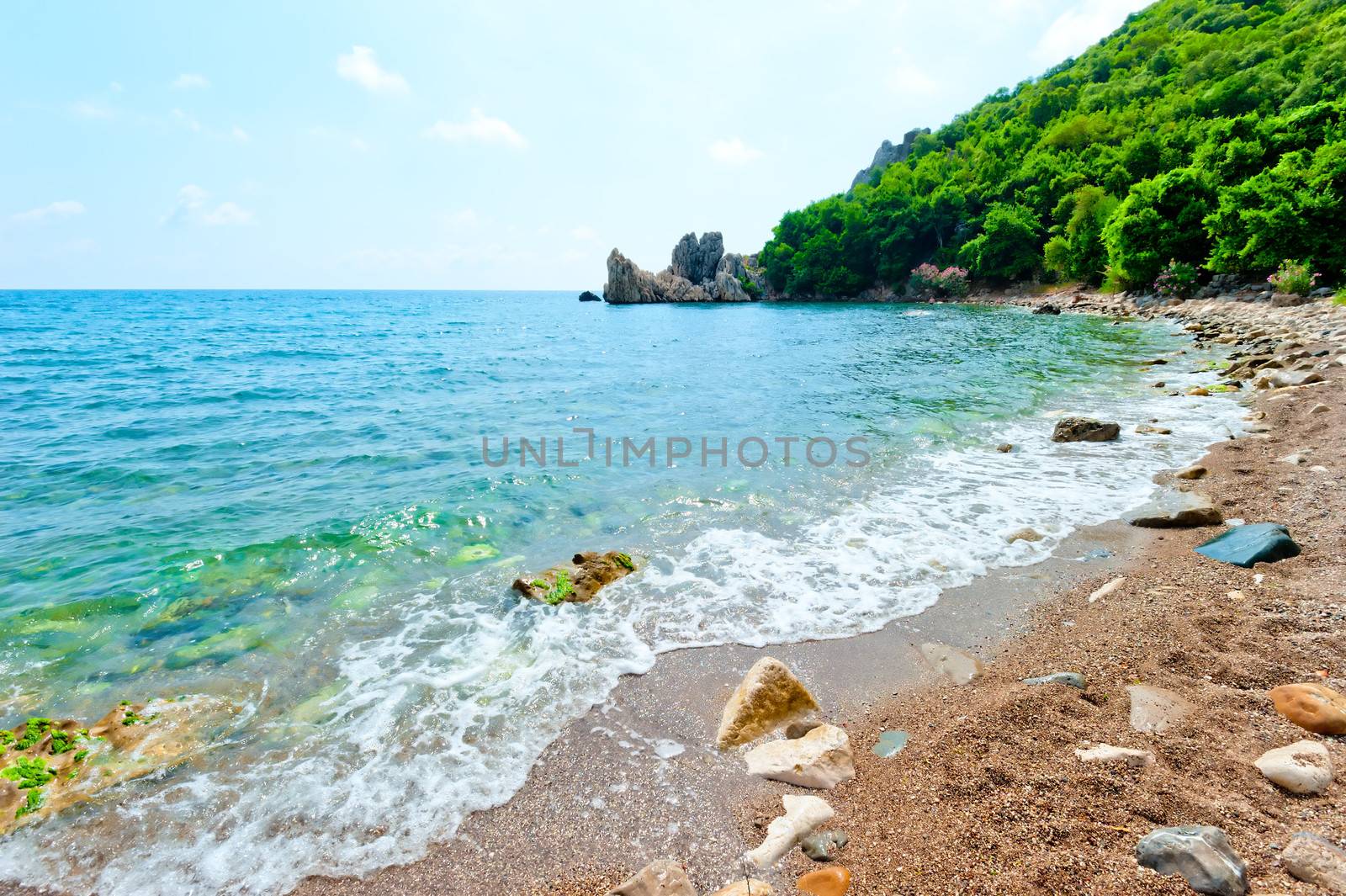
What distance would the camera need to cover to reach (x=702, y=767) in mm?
4555

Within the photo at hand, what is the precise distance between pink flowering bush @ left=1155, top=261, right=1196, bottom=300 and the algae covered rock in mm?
54597

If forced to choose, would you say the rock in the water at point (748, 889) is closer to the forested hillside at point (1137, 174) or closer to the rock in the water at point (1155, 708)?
the rock in the water at point (1155, 708)

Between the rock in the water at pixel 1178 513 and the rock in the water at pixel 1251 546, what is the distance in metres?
0.68

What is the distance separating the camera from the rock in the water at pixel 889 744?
444 centimetres

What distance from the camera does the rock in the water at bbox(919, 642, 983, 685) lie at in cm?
543

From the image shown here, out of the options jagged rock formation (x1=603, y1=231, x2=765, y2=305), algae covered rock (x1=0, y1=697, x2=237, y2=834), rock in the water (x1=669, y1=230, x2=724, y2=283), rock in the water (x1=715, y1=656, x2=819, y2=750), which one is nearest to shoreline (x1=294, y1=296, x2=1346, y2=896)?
rock in the water (x1=715, y1=656, x2=819, y2=750)

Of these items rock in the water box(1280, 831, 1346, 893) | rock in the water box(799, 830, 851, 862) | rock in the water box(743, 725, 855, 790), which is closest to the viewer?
rock in the water box(1280, 831, 1346, 893)

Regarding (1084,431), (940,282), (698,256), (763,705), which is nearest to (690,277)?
(698,256)

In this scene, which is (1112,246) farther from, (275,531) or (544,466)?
(275,531)

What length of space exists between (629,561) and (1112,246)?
5390 cm

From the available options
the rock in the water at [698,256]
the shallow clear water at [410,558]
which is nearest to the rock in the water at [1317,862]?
the shallow clear water at [410,558]

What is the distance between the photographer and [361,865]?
3.89 metres

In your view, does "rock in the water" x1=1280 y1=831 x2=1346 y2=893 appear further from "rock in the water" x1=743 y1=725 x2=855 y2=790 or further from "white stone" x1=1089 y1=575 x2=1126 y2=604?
"white stone" x1=1089 y1=575 x2=1126 y2=604

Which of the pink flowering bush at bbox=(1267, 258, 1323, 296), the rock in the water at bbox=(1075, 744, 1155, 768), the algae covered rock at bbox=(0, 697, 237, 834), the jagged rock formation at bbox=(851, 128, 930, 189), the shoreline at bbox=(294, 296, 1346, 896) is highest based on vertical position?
the jagged rock formation at bbox=(851, 128, 930, 189)
